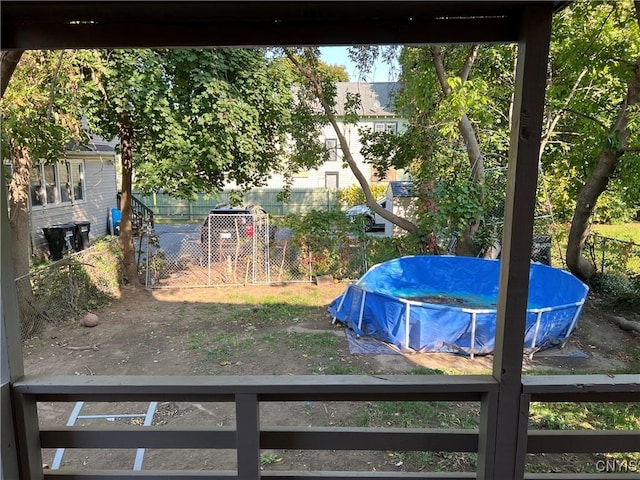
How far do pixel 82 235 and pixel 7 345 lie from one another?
37.8ft

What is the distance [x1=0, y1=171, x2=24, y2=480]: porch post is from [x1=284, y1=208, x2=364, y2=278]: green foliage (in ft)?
26.4

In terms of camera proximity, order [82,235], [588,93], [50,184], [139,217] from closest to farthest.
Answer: [588,93]
[139,217]
[50,184]
[82,235]

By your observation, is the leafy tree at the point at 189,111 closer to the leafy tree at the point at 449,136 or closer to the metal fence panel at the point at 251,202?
the leafy tree at the point at 449,136

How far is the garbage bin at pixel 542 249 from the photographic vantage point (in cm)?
1001

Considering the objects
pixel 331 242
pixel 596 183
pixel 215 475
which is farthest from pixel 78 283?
pixel 596 183

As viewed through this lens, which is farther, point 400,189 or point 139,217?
point 400,189

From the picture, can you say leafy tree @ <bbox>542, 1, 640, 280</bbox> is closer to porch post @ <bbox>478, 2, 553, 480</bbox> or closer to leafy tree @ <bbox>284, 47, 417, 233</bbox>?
leafy tree @ <bbox>284, 47, 417, 233</bbox>

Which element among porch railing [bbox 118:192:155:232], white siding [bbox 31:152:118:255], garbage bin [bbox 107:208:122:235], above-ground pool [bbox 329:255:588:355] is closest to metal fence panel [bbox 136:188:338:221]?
white siding [bbox 31:152:118:255]

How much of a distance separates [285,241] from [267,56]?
3836 mm

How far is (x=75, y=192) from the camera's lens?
12.5 meters

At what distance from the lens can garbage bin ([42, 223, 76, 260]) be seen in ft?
34.2

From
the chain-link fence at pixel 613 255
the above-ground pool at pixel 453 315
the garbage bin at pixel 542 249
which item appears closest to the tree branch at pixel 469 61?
the above-ground pool at pixel 453 315

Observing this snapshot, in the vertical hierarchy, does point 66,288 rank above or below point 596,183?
below

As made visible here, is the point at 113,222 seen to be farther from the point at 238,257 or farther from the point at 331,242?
the point at 331,242
